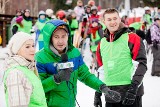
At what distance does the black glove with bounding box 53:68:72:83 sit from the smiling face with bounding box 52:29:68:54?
287 millimetres

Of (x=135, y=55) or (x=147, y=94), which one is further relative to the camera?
(x=147, y=94)

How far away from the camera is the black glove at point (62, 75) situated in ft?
10.0

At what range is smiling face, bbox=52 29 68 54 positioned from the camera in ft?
10.6

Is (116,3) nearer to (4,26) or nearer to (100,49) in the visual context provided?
(4,26)

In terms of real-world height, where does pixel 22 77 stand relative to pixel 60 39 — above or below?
below

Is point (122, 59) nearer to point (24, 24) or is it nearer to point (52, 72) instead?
point (52, 72)

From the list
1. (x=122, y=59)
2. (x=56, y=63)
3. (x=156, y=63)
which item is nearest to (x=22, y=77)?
(x=56, y=63)

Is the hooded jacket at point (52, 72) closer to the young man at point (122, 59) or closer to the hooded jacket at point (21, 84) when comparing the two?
the hooded jacket at point (21, 84)

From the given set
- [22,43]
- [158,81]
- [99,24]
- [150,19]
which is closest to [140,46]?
[22,43]

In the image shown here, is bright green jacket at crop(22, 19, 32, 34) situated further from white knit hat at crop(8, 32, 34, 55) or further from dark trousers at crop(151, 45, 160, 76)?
white knit hat at crop(8, 32, 34, 55)

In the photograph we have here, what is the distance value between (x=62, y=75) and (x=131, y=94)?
881 mm

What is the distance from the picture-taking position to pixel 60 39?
3.26 metres

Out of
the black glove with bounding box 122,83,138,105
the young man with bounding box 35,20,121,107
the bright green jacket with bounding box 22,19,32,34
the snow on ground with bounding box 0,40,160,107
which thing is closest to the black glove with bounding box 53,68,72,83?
the young man with bounding box 35,20,121,107

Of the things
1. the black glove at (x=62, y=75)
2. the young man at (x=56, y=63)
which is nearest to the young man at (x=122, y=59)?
the young man at (x=56, y=63)
